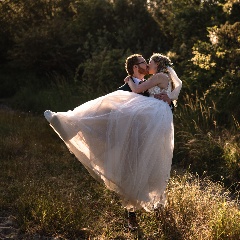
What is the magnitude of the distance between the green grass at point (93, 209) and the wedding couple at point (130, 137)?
0.91ft

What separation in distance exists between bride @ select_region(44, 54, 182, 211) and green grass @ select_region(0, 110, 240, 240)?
29 centimetres

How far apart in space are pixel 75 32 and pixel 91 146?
11.2m

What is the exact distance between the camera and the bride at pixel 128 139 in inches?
163

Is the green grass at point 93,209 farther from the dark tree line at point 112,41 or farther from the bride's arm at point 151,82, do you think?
the dark tree line at point 112,41

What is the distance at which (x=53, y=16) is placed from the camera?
16.1m

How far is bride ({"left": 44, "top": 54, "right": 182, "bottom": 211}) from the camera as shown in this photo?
4129 millimetres

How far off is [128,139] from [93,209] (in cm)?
119

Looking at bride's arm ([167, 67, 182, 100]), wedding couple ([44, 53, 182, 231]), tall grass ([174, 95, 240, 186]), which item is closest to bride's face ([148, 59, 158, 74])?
wedding couple ([44, 53, 182, 231])

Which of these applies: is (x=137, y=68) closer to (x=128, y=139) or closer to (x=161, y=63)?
(x=161, y=63)

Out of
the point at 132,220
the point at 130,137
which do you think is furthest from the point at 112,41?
the point at 132,220

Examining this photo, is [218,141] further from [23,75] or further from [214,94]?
[23,75]

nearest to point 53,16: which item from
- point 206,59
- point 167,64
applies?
point 206,59

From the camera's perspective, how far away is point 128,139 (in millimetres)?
4168

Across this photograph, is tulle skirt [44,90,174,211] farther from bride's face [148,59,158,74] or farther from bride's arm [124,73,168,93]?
bride's face [148,59,158,74]
